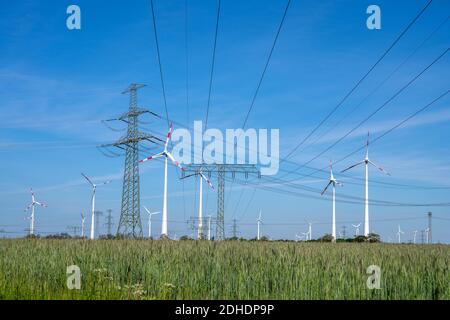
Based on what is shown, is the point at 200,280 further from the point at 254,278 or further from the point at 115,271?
the point at 115,271

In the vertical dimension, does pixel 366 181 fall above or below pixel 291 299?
above

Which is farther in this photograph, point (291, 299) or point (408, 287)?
point (408, 287)

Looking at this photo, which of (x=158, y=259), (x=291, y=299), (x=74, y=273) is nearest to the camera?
(x=291, y=299)

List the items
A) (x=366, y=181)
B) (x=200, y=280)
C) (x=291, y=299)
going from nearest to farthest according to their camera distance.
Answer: (x=291, y=299) < (x=200, y=280) < (x=366, y=181)

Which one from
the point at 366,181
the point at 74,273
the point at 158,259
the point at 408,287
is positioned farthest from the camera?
the point at 366,181

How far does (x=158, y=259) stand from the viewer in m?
20.0
